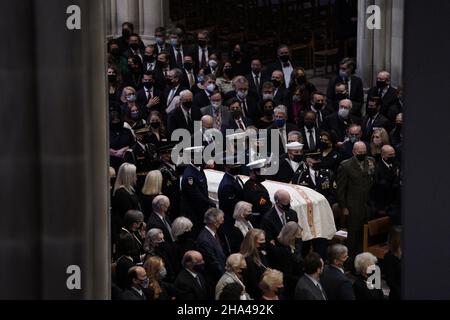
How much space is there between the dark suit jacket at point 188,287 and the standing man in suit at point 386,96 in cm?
Result: 432

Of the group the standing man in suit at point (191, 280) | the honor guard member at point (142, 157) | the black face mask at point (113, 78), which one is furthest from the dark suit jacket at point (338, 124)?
the standing man in suit at point (191, 280)

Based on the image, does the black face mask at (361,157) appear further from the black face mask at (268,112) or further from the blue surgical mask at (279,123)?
the black face mask at (268,112)

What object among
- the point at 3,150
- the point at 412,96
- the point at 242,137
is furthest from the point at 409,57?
the point at 242,137

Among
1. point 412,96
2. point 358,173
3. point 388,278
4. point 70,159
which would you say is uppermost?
point 412,96

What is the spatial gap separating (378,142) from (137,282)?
379 centimetres

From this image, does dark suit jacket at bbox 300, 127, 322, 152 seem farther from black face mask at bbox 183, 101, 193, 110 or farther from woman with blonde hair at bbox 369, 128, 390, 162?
black face mask at bbox 183, 101, 193, 110

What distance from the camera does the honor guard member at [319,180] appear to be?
8781 mm

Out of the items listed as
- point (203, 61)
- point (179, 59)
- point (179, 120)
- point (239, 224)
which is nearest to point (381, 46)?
point (203, 61)

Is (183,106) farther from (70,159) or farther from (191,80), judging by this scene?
(70,159)

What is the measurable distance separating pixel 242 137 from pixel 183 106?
1515 mm

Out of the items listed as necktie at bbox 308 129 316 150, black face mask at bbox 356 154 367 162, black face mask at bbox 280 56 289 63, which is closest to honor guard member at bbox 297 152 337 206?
black face mask at bbox 356 154 367 162

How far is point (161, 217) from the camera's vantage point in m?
7.94

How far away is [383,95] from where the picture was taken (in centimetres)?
1105

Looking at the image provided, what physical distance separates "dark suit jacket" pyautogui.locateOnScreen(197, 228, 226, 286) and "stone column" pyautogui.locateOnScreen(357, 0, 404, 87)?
19.8ft
